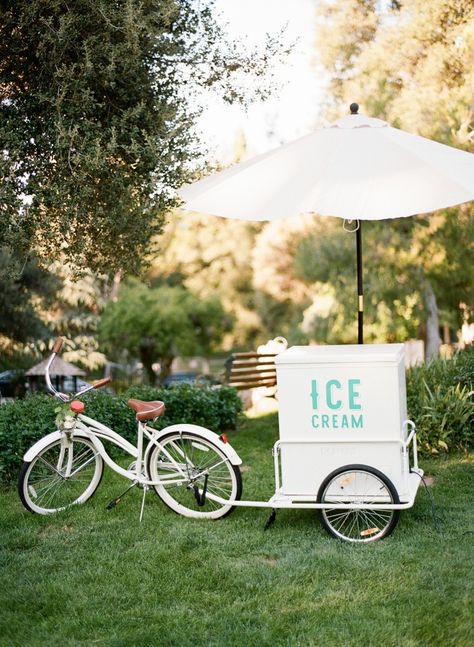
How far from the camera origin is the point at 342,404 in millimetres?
5113

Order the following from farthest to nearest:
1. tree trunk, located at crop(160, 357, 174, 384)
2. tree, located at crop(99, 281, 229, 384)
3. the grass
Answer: tree trunk, located at crop(160, 357, 174, 384)
tree, located at crop(99, 281, 229, 384)
the grass

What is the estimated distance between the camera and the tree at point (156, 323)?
3073 centimetres

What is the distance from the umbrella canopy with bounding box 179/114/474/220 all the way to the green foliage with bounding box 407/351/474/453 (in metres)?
2.68

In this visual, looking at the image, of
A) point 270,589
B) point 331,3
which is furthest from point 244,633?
point 331,3

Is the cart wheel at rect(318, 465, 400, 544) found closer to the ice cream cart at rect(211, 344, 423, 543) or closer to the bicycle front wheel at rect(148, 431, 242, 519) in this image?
the ice cream cart at rect(211, 344, 423, 543)

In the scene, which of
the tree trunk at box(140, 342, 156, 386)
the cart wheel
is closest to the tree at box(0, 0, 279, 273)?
the cart wheel

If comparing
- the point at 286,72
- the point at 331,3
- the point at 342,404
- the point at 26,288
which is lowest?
the point at 342,404

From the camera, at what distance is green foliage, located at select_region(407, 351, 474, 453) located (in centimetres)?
767

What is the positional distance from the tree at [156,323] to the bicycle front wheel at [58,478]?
24.5m

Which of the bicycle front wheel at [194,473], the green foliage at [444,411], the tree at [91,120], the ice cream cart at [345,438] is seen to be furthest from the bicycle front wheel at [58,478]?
the green foliage at [444,411]

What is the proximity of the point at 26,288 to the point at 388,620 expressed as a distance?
15003 mm

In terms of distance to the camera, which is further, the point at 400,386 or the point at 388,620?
the point at 400,386

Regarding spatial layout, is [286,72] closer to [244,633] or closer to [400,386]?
[400,386]

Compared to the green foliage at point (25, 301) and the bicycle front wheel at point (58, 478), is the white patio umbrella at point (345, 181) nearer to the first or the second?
the bicycle front wheel at point (58, 478)
